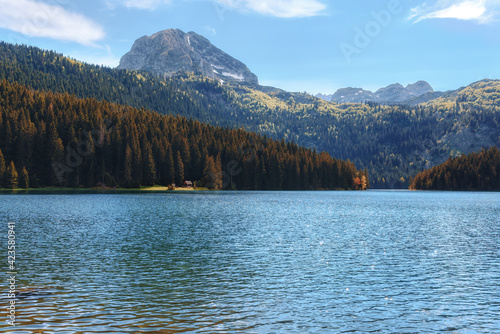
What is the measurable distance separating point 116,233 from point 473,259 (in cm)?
4125

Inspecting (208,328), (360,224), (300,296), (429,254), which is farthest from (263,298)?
(360,224)

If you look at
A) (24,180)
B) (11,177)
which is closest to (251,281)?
(11,177)

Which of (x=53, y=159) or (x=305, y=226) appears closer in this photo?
(x=305, y=226)

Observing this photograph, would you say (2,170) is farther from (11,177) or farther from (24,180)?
(24,180)

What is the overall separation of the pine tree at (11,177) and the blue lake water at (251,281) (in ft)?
452

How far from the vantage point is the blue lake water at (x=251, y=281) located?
2050 cm

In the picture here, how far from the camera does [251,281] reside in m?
29.2

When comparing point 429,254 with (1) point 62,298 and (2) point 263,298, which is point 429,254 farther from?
(1) point 62,298

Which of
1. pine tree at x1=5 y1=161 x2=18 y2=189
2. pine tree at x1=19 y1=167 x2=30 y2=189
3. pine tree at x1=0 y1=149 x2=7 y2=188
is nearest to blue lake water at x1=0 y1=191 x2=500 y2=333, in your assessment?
pine tree at x1=5 y1=161 x2=18 y2=189

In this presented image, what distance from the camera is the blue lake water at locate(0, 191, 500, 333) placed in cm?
2050

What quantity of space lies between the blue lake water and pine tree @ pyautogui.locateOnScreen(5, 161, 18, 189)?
452 ft

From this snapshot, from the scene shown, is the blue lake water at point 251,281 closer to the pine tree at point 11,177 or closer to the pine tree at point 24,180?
the pine tree at point 11,177

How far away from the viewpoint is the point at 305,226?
6444cm

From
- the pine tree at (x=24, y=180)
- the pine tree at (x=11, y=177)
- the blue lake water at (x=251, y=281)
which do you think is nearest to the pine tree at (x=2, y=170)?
→ the pine tree at (x=11, y=177)
